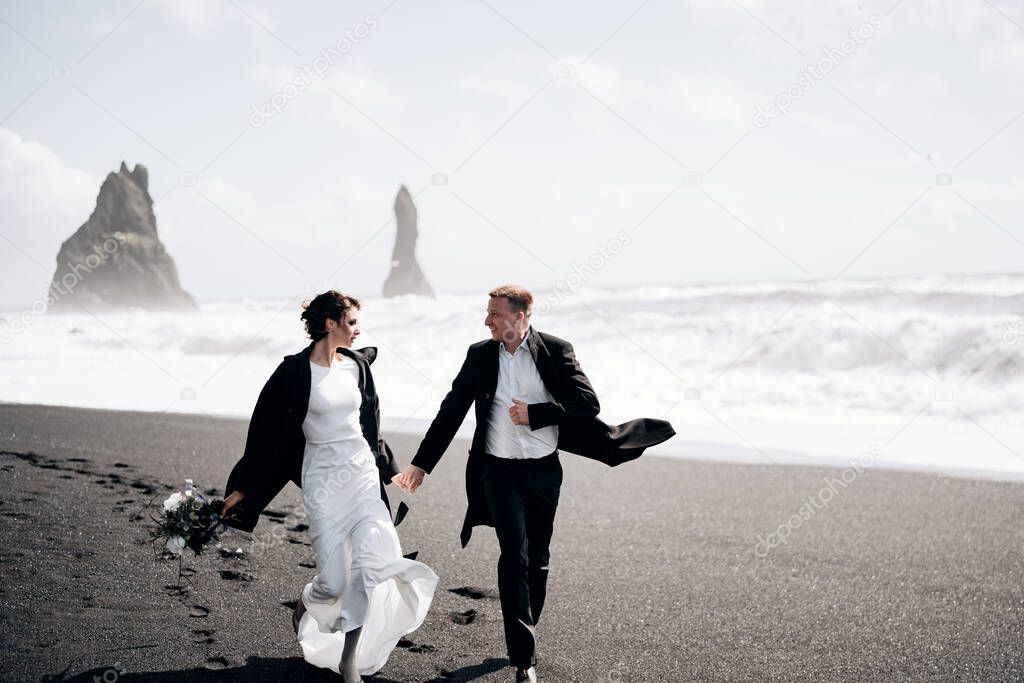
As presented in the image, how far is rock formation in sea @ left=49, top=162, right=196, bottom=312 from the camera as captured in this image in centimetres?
6962

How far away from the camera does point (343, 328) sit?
4.21 metres

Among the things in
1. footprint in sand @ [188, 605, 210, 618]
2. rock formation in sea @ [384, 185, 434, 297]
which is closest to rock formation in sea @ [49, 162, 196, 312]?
rock formation in sea @ [384, 185, 434, 297]

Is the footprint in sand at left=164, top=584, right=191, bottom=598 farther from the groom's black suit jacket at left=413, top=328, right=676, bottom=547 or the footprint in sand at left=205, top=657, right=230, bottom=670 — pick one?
the groom's black suit jacket at left=413, top=328, right=676, bottom=547

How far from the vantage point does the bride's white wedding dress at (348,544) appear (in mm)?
4102

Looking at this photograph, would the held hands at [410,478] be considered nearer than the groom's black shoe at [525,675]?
No

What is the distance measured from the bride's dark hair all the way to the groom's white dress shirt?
937mm

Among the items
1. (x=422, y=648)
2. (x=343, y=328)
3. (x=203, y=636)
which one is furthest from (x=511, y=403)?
(x=203, y=636)

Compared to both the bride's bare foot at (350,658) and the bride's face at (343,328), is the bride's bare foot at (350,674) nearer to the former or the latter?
the bride's bare foot at (350,658)

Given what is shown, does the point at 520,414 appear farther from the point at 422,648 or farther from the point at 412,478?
the point at 422,648

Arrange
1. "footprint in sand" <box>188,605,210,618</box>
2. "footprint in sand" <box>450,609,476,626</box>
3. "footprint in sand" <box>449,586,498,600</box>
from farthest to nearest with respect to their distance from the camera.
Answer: "footprint in sand" <box>449,586,498,600</box> → "footprint in sand" <box>450,609,476,626</box> → "footprint in sand" <box>188,605,210,618</box>

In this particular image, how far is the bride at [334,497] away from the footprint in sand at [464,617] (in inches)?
34.2

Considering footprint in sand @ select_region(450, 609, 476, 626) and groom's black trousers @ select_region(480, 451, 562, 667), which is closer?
groom's black trousers @ select_region(480, 451, 562, 667)

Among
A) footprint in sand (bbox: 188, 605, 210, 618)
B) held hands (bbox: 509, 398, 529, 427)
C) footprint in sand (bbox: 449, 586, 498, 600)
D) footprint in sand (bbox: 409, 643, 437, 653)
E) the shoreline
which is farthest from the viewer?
the shoreline

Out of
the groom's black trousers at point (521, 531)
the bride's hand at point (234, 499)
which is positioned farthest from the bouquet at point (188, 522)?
the groom's black trousers at point (521, 531)
